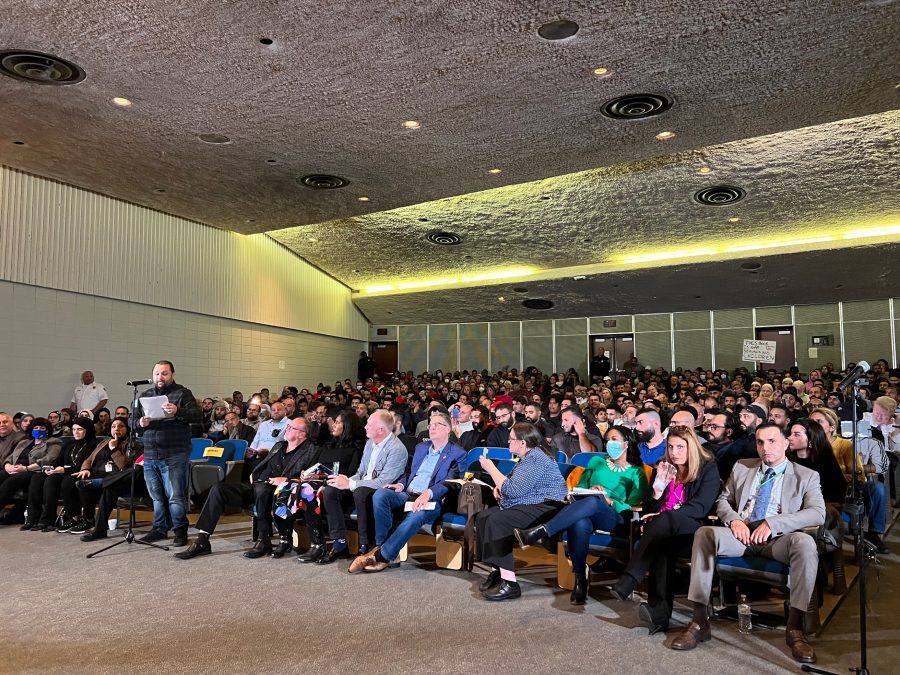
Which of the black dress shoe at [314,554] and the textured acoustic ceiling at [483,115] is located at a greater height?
the textured acoustic ceiling at [483,115]

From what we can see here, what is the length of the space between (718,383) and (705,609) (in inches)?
390

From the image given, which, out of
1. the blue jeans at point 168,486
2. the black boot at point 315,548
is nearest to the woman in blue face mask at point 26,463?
the blue jeans at point 168,486

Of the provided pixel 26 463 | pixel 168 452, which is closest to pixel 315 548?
pixel 168 452

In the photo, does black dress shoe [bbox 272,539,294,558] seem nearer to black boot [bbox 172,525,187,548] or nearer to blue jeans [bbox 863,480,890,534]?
black boot [bbox 172,525,187,548]

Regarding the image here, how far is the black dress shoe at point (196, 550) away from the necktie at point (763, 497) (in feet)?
13.6

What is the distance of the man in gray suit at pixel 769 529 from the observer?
3.31 metres

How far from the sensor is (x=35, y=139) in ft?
26.5

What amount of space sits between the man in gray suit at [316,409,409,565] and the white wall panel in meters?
7.67

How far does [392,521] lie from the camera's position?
5.07m

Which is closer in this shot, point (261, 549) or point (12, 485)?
point (261, 549)

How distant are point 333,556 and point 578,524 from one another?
2077 mm

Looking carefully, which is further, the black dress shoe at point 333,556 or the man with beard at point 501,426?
the man with beard at point 501,426

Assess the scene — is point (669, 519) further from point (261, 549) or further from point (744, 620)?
point (261, 549)

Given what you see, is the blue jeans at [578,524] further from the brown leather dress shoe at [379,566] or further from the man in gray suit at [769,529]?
the brown leather dress shoe at [379,566]
